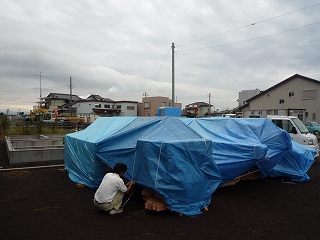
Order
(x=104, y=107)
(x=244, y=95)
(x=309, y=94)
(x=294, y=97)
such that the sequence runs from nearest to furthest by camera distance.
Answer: (x=309, y=94) < (x=294, y=97) < (x=104, y=107) < (x=244, y=95)

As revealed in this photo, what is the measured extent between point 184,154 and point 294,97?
1338 inches

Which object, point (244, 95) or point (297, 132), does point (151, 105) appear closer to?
point (244, 95)

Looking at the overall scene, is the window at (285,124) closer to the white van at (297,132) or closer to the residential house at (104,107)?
the white van at (297,132)

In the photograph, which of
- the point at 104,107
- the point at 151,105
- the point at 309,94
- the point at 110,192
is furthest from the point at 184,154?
the point at 104,107

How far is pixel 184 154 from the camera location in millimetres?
4586

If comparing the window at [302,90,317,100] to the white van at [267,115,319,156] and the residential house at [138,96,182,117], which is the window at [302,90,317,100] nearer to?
the white van at [267,115,319,156]

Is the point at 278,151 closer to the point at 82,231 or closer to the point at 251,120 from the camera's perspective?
the point at 251,120

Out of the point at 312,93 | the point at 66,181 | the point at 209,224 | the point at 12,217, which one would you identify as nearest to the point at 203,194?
the point at 209,224

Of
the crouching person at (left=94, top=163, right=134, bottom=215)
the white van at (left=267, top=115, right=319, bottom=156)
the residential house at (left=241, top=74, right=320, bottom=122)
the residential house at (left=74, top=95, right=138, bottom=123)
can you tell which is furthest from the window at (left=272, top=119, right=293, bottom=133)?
the residential house at (left=74, top=95, right=138, bottom=123)

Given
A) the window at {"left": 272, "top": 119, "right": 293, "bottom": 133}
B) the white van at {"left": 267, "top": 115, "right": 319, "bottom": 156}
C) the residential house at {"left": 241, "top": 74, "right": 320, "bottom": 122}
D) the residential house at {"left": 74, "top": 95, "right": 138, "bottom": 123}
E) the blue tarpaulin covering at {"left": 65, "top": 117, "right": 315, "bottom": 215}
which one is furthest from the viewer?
the residential house at {"left": 74, "top": 95, "right": 138, "bottom": 123}

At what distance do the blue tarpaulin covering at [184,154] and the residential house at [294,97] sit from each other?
2360cm

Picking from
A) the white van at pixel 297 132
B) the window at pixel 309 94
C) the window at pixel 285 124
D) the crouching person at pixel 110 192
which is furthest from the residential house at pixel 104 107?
the crouching person at pixel 110 192

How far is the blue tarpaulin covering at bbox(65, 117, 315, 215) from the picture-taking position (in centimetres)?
450

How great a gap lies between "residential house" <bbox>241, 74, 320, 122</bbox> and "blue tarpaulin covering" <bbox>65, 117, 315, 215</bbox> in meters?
23.6
